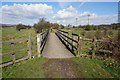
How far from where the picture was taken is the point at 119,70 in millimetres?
3773

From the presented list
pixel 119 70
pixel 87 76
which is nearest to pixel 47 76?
pixel 87 76

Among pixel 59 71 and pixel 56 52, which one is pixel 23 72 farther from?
pixel 56 52

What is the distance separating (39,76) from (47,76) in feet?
1.07

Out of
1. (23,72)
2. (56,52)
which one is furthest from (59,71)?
(56,52)

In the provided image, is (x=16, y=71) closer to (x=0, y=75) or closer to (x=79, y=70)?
(x=0, y=75)

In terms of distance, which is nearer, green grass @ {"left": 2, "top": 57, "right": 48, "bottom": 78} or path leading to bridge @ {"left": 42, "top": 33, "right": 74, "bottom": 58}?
green grass @ {"left": 2, "top": 57, "right": 48, "bottom": 78}

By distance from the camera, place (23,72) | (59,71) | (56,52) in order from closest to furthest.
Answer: (23,72) → (59,71) → (56,52)

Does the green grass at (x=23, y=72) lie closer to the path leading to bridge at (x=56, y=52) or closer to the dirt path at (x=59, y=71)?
the dirt path at (x=59, y=71)

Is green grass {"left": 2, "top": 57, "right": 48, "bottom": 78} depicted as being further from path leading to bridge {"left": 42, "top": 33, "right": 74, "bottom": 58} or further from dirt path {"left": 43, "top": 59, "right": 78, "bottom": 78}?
path leading to bridge {"left": 42, "top": 33, "right": 74, "bottom": 58}

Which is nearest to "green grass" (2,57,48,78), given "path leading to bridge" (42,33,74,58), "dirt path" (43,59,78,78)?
"dirt path" (43,59,78,78)

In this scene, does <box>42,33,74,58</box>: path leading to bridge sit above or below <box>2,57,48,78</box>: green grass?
above

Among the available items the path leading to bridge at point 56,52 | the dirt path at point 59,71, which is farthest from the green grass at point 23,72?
the path leading to bridge at point 56,52

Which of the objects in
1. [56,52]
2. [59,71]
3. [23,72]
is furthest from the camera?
[56,52]

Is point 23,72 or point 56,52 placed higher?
point 56,52
